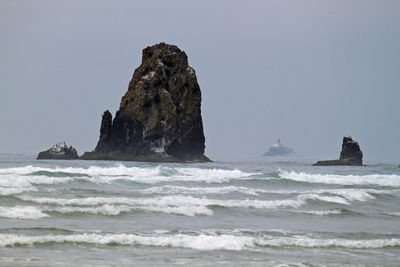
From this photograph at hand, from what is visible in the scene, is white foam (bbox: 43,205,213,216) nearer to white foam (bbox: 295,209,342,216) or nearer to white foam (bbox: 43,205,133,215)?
white foam (bbox: 43,205,133,215)

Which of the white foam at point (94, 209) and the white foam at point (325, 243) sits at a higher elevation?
the white foam at point (94, 209)

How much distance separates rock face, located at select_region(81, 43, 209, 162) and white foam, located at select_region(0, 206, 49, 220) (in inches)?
2568

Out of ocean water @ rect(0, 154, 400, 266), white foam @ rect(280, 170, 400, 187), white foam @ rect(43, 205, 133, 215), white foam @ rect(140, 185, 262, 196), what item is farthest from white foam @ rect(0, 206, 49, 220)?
white foam @ rect(280, 170, 400, 187)

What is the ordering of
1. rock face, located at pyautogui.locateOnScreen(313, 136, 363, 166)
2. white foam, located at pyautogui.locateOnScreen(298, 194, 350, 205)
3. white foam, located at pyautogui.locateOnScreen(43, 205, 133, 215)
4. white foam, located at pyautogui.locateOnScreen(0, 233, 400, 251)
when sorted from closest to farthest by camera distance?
white foam, located at pyautogui.locateOnScreen(0, 233, 400, 251) < white foam, located at pyautogui.locateOnScreen(43, 205, 133, 215) < white foam, located at pyautogui.locateOnScreen(298, 194, 350, 205) < rock face, located at pyautogui.locateOnScreen(313, 136, 363, 166)

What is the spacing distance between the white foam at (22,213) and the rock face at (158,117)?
65236mm

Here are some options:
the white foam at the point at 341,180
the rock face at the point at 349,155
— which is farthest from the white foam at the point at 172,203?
the rock face at the point at 349,155

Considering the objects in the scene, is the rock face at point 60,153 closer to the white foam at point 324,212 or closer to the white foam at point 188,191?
the white foam at point 188,191

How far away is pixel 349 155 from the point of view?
85.6 metres

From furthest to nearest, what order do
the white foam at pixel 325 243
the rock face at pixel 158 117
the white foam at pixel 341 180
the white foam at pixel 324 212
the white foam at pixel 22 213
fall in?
the rock face at pixel 158 117 → the white foam at pixel 341 180 → the white foam at pixel 324 212 → the white foam at pixel 22 213 → the white foam at pixel 325 243

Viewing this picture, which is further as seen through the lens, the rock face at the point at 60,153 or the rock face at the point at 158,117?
the rock face at the point at 158,117

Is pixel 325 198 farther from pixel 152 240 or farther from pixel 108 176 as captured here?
pixel 152 240

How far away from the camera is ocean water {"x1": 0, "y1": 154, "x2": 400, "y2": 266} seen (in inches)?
515

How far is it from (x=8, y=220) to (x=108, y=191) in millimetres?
9244

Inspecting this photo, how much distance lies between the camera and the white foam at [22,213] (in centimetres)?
1751
